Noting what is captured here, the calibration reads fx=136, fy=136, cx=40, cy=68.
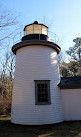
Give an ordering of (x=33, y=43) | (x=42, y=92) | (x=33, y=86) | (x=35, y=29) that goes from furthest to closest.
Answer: (x=35, y=29) → (x=33, y=43) → (x=42, y=92) → (x=33, y=86)

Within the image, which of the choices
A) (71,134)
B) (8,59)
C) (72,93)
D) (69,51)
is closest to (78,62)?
(69,51)

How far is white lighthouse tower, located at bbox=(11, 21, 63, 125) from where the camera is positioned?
8242 mm

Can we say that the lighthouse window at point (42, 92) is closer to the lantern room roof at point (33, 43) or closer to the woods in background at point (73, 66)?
the lantern room roof at point (33, 43)

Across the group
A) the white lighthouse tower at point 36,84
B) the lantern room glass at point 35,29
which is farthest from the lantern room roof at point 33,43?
the lantern room glass at point 35,29

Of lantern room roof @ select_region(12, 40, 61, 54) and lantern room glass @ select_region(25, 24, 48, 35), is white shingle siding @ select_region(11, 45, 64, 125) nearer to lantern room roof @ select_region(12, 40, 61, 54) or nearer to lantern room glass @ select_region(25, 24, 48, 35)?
lantern room roof @ select_region(12, 40, 61, 54)

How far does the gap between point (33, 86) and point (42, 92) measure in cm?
70

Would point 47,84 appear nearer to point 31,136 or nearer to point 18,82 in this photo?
point 18,82

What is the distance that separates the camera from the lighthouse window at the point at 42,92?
8.47 m

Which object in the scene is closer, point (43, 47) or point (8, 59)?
point (43, 47)

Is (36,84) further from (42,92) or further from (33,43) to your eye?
(33,43)

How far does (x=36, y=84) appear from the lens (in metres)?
8.61

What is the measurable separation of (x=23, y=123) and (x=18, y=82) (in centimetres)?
259

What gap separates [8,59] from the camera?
80.0 ft

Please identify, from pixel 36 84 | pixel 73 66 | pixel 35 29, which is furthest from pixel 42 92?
pixel 73 66
